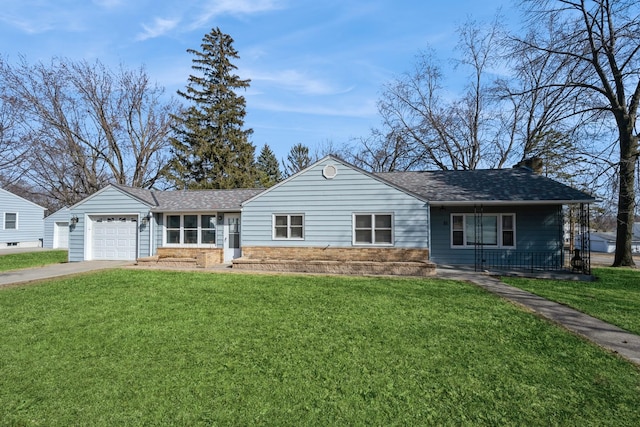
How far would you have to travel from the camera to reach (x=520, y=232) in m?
14.1

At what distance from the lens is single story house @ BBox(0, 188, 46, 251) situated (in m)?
26.8

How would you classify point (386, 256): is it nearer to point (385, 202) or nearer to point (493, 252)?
point (385, 202)

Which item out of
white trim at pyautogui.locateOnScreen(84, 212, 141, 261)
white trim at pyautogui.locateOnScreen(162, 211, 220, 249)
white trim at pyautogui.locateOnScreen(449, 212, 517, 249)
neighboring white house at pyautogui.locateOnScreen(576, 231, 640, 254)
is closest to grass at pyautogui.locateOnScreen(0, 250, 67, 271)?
white trim at pyautogui.locateOnScreen(84, 212, 141, 261)

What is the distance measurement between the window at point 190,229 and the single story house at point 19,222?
64.7 ft

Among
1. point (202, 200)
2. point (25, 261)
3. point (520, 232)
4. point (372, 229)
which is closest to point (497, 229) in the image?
point (520, 232)

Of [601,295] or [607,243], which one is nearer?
[601,295]

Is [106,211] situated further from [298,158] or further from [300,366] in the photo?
[298,158]

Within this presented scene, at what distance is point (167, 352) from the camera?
4.73m

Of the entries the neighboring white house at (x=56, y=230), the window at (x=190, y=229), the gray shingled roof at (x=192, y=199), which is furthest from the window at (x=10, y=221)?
the window at (x=190, y=229)

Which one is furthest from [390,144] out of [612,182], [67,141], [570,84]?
[67,141]

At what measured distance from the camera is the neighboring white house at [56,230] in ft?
95.3

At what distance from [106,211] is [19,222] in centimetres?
1823

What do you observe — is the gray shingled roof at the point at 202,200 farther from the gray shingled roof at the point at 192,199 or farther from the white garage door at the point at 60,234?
the white garage door at the point at 60,234

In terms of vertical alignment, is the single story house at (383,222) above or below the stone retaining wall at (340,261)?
above
